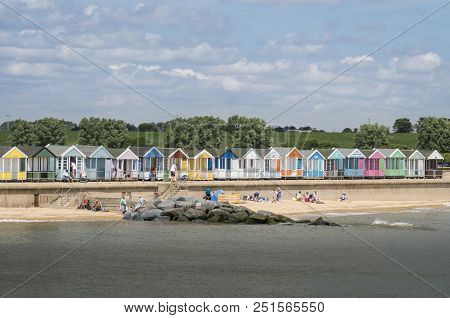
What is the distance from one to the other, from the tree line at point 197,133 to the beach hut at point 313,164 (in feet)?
72.6

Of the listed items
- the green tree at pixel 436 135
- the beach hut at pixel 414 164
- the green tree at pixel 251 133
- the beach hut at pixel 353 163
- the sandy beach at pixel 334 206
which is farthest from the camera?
the green tree at pixel 436 135

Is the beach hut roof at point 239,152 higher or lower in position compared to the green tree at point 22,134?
lower

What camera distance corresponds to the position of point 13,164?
6806cm

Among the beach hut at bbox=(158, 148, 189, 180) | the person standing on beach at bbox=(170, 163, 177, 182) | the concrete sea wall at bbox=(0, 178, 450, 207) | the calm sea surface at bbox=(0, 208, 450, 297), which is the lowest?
the calm sea surface at bbox=(0, 208, 450, 297)

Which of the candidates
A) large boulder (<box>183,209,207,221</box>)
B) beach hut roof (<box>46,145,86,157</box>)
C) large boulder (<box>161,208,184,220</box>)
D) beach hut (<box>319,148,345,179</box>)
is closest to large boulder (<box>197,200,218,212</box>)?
large boulder (<box>183,209,207,221</box>)

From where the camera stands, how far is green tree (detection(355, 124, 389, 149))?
132m

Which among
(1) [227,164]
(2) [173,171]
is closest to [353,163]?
(1) [227,164]

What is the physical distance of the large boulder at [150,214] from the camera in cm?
5875

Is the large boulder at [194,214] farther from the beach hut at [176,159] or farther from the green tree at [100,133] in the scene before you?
the green tree at [100,133]

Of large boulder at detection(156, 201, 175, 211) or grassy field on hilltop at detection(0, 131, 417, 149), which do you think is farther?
grassy field on hilltop at detection(0, 131, 417, 149)

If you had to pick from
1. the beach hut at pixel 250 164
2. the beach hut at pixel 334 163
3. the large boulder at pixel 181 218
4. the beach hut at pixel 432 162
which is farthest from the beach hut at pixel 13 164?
the beach hut at pixel 432 162

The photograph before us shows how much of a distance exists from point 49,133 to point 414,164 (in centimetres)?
5219

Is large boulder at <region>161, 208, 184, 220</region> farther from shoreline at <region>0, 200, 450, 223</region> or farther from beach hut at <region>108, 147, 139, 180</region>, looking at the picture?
beach hut at <region>108, 147, 139, 180</region>

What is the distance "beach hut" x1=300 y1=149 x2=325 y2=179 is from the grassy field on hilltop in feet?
84.1
